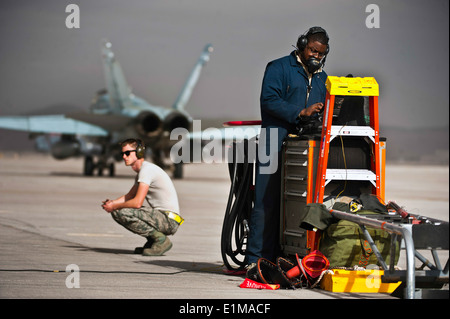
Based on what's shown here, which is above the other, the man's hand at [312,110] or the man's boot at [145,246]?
the man's hand at [312,110]

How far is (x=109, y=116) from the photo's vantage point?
35875 millimetres

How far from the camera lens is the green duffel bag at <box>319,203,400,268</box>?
251 inches

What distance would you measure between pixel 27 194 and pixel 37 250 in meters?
13.0

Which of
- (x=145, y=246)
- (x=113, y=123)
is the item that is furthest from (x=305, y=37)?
(x=113, y=123)

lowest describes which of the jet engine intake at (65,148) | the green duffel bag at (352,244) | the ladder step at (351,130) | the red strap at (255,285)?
the jet engine intake at (65,148)

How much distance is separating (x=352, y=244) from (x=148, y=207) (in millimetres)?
3441

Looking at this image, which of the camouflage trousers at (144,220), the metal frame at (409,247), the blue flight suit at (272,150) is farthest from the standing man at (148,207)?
the metal frame at (409,247)

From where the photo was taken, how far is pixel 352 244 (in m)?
6.39

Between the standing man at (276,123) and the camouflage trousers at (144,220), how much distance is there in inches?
85.4

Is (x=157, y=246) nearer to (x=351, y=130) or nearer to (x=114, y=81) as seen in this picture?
(x=351, y=130)

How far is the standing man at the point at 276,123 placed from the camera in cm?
709

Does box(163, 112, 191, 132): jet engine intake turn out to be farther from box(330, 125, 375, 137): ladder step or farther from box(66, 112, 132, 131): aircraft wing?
box(330, 125, 375, 137): ladder step

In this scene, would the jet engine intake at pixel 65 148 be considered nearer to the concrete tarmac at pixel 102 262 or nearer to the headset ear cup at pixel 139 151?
the concrete tarmac at pixel 102 262
